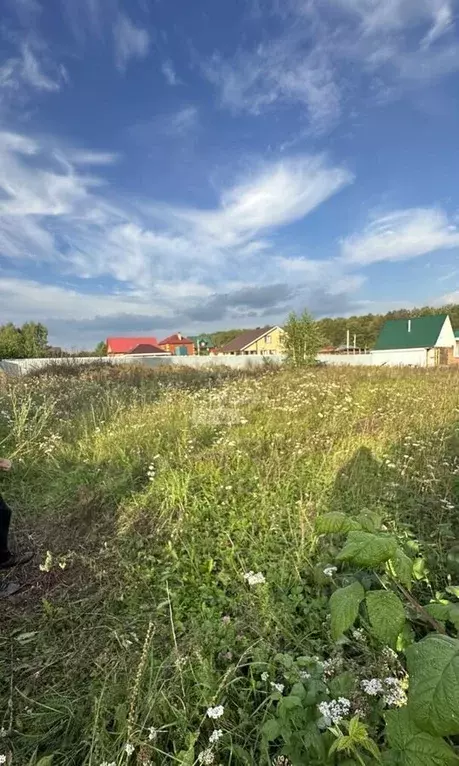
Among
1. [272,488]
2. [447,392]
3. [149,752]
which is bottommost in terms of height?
[149,752]

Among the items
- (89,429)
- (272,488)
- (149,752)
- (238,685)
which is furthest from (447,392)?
(149,752)

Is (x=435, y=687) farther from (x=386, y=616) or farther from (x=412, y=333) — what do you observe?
(x=412, y=333)

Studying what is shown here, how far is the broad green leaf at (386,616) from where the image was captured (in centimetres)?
90

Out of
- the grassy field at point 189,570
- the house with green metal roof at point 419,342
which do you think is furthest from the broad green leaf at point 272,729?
the house with green metal roof at point 419,342

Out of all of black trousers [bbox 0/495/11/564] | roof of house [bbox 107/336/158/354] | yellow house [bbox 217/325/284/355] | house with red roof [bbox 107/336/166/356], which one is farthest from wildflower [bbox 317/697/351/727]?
roof of house [bbox 107/336/158/354]

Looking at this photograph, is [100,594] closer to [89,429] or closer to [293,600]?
[293,600]

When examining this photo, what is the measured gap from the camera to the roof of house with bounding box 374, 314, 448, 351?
105 ft

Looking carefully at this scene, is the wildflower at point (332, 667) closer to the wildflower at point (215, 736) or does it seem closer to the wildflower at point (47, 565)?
the wildflower at point (215, 736)

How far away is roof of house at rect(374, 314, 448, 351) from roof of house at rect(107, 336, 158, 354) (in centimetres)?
3914

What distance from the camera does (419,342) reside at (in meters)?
32.8

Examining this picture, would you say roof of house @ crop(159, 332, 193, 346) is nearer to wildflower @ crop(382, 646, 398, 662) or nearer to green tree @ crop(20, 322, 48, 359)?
green tree @ crop(20, 322, 48, 359)

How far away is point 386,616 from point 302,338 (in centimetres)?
2083

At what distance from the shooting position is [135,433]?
4438 mm

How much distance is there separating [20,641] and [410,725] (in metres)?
1.81
